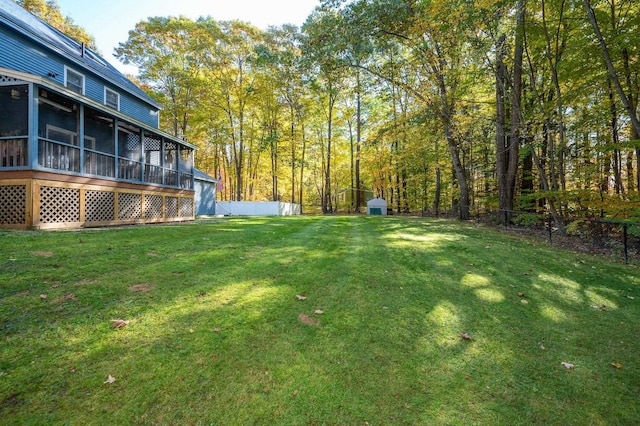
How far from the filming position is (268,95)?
24453mm

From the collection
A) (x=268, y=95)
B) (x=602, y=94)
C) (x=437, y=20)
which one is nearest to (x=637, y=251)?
(x=602, y=94)

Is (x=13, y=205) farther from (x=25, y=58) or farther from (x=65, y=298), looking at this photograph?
(x=65, y=298)

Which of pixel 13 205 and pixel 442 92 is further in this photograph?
pixel 442 92

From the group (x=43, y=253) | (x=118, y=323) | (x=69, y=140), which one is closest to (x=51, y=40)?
(x=69, y=140)

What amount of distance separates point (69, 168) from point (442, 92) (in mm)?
14370

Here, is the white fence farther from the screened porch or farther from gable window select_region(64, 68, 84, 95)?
gable window select_region(64, 68, 84, 95)

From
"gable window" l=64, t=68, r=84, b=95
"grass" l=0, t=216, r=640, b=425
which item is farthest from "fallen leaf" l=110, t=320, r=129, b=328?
"gable window" l=64, t=68, r=84, b=95

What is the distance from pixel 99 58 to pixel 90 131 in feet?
17.0

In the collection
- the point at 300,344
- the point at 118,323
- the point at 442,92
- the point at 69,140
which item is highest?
the point at 442,92

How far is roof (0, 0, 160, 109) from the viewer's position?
29.2ft

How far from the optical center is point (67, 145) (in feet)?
24.4

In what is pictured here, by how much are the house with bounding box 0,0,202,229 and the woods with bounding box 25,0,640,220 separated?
635 centimetres

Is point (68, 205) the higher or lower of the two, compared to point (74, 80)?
lower

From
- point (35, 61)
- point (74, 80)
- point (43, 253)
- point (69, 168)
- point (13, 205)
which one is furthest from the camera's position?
point (74, 80)
